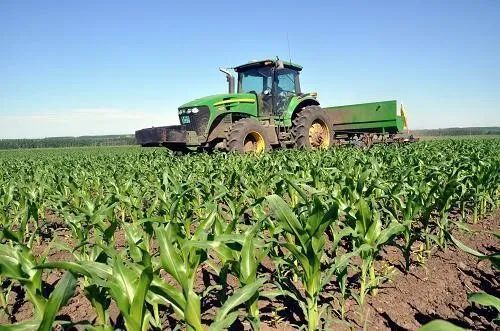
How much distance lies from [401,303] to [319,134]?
9.71 m

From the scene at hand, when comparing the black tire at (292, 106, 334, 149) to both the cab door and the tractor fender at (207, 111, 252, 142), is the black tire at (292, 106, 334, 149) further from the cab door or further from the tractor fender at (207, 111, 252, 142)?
the tractor fender at (207, 111, 252, 142)

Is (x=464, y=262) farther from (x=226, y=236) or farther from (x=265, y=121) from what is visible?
(x=265, y=121)

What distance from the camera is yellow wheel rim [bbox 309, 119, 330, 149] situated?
11823mm

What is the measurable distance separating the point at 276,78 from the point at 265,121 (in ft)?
4.35

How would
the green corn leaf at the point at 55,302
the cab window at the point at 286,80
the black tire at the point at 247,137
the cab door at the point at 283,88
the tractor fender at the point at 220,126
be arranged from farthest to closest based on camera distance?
the cab window at the point at 286,80
the cab door at the point at 283,88
the tractor fender at the point at 220,126
the black tire at the point at 247,137
the green corn leaf at the point at 55,302

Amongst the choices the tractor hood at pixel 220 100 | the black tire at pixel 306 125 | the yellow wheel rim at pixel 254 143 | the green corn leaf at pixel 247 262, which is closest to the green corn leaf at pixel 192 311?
the green corn leaf at pixel 247 262

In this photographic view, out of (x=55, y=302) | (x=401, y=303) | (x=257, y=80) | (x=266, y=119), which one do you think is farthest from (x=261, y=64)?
(x=55, y=302)

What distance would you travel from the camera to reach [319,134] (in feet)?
39.3

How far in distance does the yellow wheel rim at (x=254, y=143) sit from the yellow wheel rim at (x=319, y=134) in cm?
227

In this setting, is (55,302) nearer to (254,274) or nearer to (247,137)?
(254,274)

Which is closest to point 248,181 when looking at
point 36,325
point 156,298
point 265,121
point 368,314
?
point 368,314

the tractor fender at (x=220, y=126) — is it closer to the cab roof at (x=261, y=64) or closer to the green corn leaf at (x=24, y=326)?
the cab roof at (x=261, y=64)

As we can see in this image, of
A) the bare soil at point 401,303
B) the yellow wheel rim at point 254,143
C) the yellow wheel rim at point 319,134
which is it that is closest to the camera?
the bare soil at point 401,303

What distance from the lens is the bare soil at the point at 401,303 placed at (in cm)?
231
